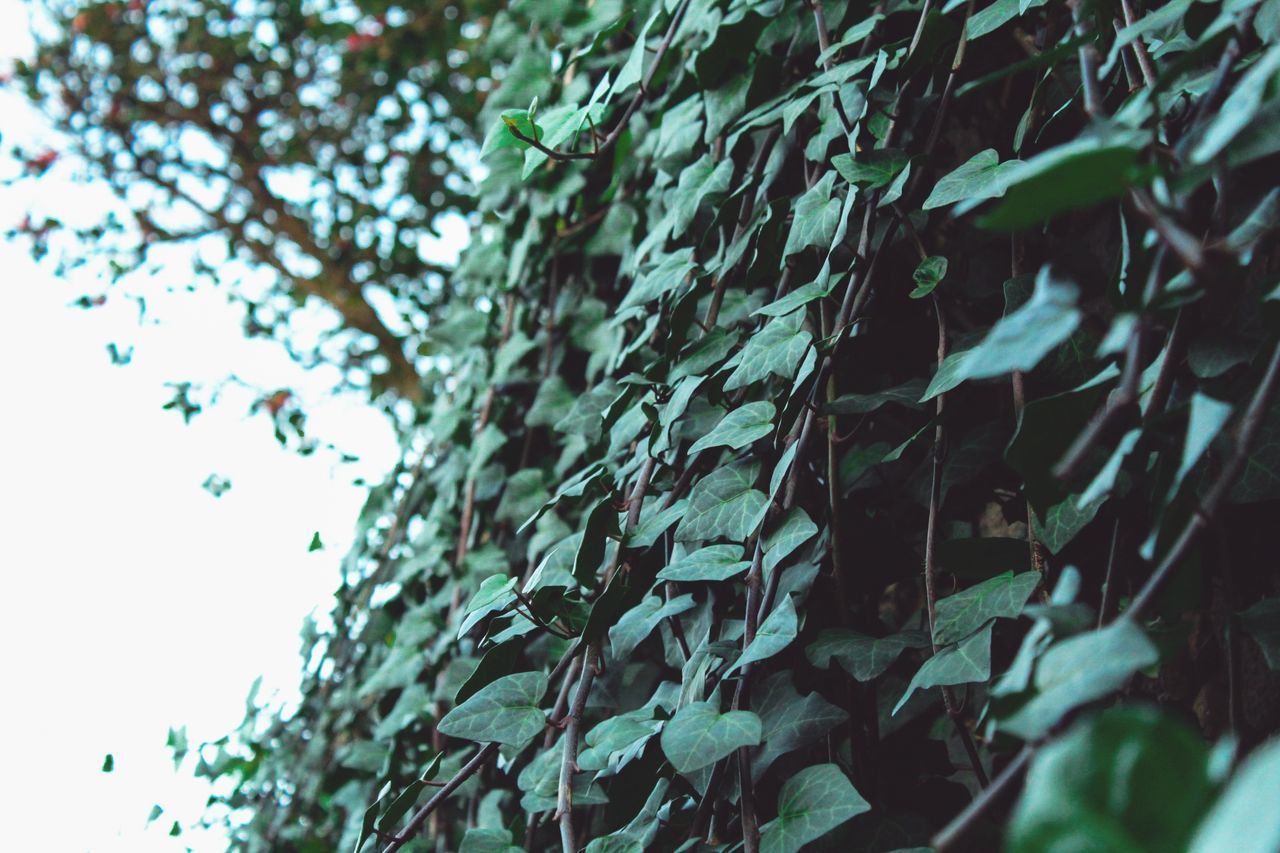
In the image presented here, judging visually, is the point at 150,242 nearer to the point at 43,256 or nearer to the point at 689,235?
the point at 43,256

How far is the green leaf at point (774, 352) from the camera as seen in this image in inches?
33.7

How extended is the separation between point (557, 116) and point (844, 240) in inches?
12.9

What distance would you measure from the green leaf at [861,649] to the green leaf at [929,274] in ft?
0.87

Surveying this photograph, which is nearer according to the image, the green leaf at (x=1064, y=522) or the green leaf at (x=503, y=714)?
the green leaf at (x=1064, y=522)

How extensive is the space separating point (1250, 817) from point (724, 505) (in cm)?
63

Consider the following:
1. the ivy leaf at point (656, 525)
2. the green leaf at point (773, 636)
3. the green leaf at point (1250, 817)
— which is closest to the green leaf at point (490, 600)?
the ivy leaf at point (656, 525)

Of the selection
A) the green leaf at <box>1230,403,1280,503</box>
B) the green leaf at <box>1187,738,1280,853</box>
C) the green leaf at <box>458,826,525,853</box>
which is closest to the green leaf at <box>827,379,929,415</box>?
the green leaf at <box>1230,403,1280,503</box>

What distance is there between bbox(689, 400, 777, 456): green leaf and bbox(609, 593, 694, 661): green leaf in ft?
0.42

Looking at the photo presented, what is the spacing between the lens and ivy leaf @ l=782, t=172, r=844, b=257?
90 centimetres

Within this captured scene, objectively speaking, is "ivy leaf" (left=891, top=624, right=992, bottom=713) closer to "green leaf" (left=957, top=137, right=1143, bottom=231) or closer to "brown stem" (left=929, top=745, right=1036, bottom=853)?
"brown stem" (left=929, top=745, right=1036, bottom=853)

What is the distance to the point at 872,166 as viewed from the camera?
2.87ft

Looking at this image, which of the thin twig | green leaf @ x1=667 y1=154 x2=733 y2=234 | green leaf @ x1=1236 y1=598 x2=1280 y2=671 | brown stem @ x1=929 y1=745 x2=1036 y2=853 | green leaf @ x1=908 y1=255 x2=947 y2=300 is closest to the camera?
brown stem @ x1=929 y1=745 x2=1036 y2=853

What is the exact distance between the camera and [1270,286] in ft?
1.78

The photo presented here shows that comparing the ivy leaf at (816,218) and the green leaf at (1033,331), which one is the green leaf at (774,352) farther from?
the green leaf at (1033,331)
